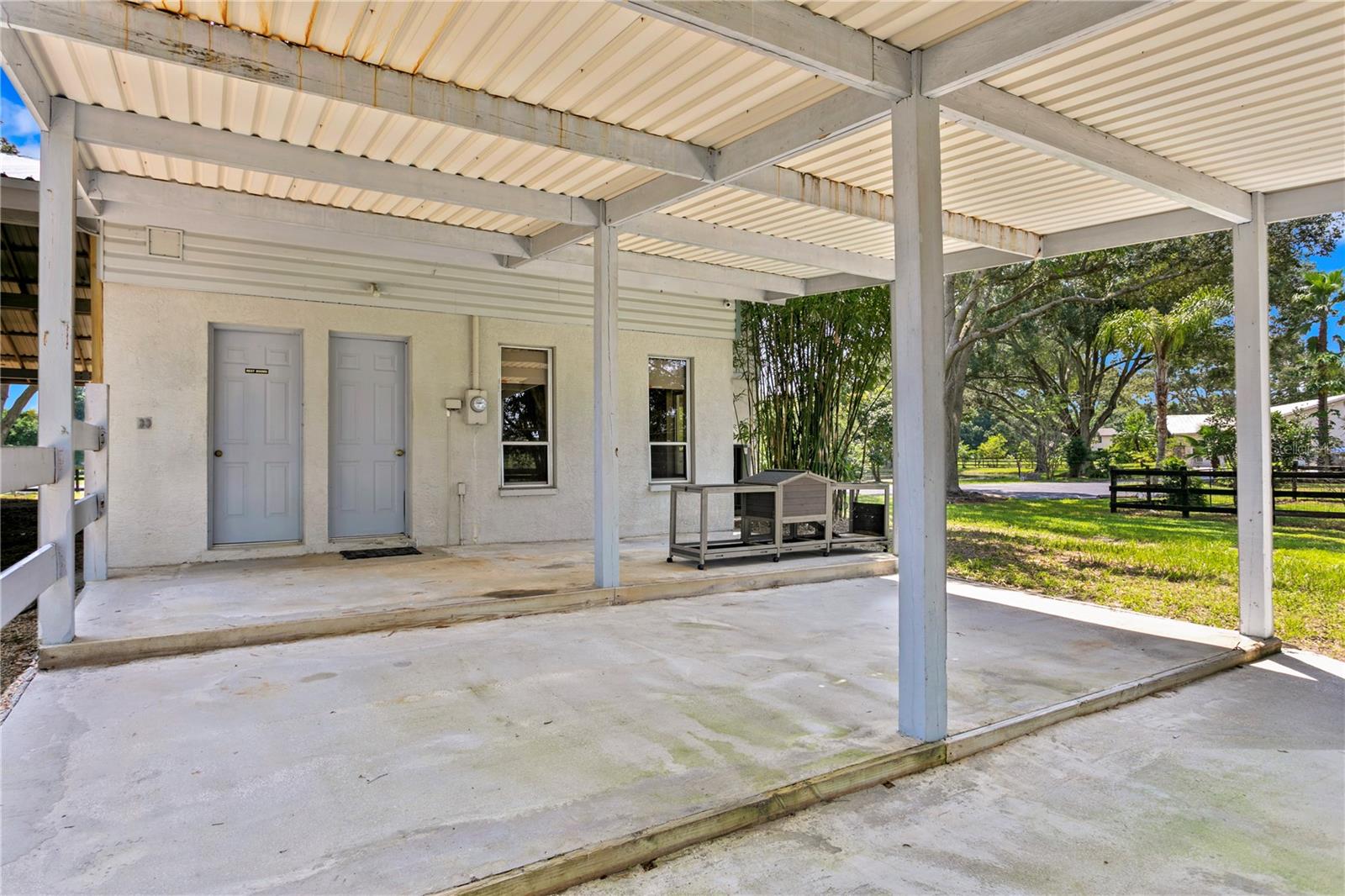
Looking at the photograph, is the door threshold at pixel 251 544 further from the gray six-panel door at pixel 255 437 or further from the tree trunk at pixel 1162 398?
the tree trunk at pixel 1162 398

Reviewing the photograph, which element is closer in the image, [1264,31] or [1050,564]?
[1264,31]

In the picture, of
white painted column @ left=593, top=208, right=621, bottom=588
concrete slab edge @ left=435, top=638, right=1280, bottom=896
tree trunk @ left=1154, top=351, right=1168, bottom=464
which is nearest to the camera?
concrete slab edge @ left=435, top=638, right=1280, bottom=896

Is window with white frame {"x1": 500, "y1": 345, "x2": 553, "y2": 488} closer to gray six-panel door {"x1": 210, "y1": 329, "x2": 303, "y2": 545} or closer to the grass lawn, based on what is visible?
gray six-panel door {"x1": 210, "y1": 329, "x2": 303, "y2": 545}

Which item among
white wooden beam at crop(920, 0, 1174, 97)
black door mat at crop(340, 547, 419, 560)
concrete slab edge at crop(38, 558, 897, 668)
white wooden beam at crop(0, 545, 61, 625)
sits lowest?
concrete slab edge at crop(38, 558, 897, 668)

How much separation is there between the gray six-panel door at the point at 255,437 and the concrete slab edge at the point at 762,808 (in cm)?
580

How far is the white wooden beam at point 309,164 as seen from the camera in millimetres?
4102

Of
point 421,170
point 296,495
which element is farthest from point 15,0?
point 296,495

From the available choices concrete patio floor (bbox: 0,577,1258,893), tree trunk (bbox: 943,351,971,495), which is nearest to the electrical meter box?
concrete patio floor (bbox: 0,577,1258,893)

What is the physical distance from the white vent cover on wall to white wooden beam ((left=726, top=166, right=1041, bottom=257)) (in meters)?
4.72

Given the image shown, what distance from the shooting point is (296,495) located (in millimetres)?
7000

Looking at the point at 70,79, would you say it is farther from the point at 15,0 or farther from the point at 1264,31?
the point at 1264,31

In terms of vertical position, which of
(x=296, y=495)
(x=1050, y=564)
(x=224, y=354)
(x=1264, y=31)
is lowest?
(x=1050, y=564)

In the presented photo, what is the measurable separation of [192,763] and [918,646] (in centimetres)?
287

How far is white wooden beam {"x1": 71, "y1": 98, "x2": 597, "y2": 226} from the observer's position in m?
4.10
